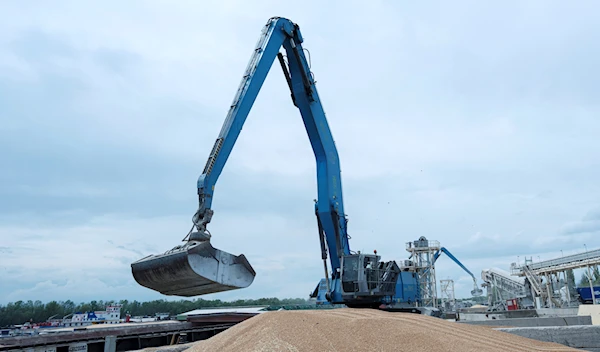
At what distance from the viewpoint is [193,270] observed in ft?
25.5

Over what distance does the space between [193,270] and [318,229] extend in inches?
287

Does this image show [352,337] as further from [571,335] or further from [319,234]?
[319,234]

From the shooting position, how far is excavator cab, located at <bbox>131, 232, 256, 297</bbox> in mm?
7848

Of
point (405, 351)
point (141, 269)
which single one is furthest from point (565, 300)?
point (141, 269)

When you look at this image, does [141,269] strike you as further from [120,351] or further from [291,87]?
[291,87]

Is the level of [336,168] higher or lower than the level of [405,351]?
higher

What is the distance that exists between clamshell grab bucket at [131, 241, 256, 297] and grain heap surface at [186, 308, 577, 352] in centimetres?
99

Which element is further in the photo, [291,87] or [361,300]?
[291,87]

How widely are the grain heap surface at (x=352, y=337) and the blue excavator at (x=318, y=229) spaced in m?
1.21

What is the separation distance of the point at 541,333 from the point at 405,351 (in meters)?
4.46

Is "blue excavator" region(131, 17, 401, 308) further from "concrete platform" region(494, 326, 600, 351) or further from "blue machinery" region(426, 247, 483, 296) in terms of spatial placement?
"blue machinery" region(426, 247, 483, 296)

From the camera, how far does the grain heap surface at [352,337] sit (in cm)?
688

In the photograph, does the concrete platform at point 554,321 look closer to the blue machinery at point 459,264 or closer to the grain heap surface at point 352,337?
the grain heap surface at point 352,337

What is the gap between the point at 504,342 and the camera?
7980 mm
